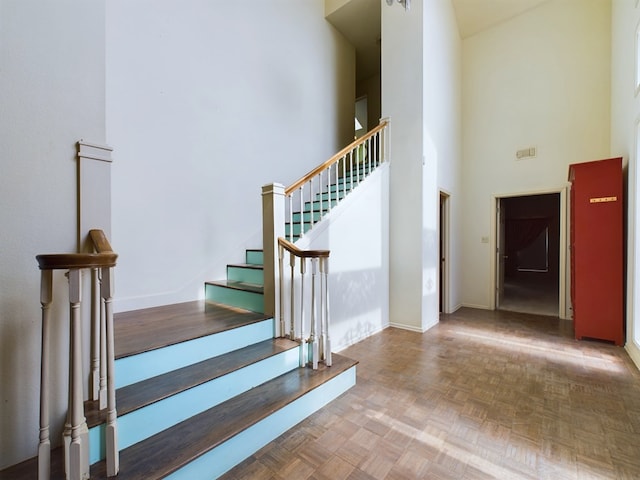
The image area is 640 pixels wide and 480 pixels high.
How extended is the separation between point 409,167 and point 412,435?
3.24 metres

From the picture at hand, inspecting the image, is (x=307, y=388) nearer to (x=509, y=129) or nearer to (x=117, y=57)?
(x=117, y=57)

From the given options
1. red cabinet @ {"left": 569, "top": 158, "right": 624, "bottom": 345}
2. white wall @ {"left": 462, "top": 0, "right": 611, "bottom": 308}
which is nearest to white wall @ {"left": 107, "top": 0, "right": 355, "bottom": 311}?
white wall @ {"left": 462, "top": 0, "right": 611, "bottom": 308}

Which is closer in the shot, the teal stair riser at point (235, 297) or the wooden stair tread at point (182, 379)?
the wooden stair tread at point (182, 379)

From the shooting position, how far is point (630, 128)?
10.6ft

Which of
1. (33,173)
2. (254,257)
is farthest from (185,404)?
(254,257)

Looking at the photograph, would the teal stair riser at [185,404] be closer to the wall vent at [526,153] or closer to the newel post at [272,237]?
the newel post at [272,237]

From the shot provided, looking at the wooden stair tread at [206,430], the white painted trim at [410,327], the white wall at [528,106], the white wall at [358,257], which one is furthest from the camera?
the white wall at [528,106]

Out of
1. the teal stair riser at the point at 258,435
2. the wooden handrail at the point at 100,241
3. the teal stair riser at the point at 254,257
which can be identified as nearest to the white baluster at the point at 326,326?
the teal stair riser at the point at 258,435

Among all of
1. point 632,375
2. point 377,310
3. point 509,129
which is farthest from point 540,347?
→ point 509,129

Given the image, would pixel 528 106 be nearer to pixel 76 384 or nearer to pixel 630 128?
pixel 630 128

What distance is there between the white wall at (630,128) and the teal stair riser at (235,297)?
3.76m

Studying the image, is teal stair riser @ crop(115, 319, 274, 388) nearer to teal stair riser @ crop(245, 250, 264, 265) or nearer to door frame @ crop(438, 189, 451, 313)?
teal stair riser @ crop(245, 250, 264, 265)

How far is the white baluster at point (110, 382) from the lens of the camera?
126cm

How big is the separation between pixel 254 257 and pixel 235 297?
76 cm
